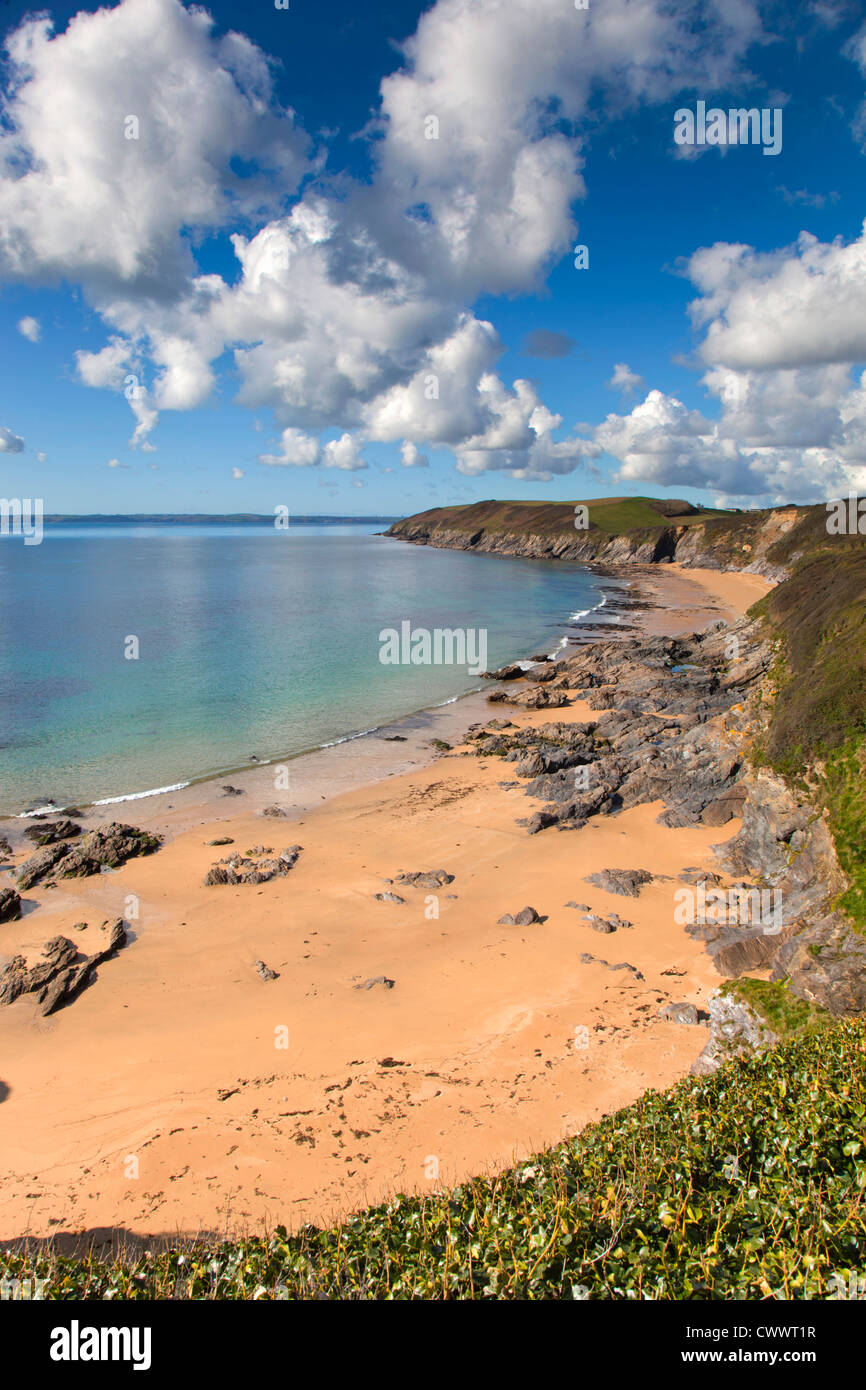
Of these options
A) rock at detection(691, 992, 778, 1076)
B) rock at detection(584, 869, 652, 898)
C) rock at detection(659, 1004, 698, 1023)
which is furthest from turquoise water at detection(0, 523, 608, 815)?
rock at detection(691, 992, 778, 1076)

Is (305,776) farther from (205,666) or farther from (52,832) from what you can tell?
(205,666)

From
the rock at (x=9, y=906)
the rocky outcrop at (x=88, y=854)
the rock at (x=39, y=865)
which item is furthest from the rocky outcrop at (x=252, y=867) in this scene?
the rock at (x=39, y=865)

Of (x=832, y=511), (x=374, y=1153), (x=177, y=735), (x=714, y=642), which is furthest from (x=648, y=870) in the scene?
(x=832, y=511)

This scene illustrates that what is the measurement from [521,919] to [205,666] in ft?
129

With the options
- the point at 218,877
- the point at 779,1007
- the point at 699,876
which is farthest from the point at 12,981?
the point at 699,876

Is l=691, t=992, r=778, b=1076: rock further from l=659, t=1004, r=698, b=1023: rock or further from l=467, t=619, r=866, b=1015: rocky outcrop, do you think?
l=659, t=1004, r=698, b=1023: rock

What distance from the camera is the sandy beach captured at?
1024cm

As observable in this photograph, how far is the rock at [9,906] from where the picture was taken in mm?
18516

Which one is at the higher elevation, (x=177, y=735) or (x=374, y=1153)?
(x=177, y=735)

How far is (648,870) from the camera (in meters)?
19.6

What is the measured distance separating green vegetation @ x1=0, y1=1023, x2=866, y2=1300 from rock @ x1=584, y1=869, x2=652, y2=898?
1062cm

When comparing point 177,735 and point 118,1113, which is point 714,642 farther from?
point 118,1113

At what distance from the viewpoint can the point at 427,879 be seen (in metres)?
19.9
